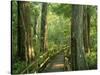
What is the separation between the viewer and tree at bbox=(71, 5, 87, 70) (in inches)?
93.5

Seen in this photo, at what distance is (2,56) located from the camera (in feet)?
7.07

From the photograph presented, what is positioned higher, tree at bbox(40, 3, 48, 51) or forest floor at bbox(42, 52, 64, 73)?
tree at bbox(40, 3, 48, 51)

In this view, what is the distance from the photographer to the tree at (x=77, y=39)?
7.79 ft

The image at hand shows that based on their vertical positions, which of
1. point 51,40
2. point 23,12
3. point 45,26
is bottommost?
point 51,40

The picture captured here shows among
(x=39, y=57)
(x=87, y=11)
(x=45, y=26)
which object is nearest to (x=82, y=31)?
(x=87, y=11)

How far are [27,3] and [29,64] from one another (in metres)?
0.68

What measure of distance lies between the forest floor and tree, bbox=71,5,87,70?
14 cm

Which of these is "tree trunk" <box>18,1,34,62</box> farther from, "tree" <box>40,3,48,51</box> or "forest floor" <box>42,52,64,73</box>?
"forest floor" <box>42,52,64,73</box>

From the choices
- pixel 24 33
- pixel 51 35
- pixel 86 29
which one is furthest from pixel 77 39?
pixel 24 33

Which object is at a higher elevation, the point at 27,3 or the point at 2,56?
the point at 27,3

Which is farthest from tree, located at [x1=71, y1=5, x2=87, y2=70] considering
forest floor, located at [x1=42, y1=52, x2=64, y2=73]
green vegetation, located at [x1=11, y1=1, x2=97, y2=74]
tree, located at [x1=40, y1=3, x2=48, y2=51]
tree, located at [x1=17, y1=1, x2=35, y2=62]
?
tree, located at [x1=17, y1=1, x2=35, y2=62]

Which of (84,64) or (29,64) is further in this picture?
(84,64)

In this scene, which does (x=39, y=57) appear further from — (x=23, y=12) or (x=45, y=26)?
(x=23, y=12)

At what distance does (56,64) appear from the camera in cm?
232
